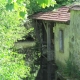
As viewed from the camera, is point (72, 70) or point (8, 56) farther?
point (72, 70)

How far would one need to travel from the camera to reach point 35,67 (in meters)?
14.6

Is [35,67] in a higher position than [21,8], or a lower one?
lower

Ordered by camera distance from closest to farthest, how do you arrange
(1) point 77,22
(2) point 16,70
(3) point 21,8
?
(3) point 21,8 → (2) point 16,70 → (1) point 77,22

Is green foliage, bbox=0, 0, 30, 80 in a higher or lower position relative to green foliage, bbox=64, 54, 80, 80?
higher

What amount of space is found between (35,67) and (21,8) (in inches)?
488

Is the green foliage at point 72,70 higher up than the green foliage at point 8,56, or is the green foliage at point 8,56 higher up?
the green foliage at point 8,56

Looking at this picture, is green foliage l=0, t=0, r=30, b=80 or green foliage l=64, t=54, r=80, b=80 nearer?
green foliage l=0, t=0, r=30, b=80

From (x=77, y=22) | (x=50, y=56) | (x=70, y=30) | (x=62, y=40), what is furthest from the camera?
(x=50, y=56)

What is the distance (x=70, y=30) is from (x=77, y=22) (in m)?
1.12

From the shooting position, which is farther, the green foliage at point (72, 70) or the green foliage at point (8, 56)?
the green foliage at point (72, 70)

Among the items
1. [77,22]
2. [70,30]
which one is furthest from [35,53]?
[77,22]

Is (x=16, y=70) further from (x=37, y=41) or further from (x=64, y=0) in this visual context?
(x=64, y=0)

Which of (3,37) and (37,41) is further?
(37,41)

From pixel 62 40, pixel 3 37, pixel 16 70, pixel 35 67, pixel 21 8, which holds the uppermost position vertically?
pixel 21 8
